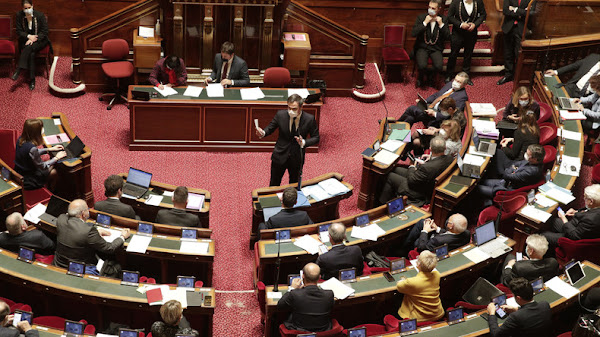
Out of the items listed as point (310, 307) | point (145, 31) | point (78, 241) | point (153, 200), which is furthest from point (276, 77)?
point (310, 307)

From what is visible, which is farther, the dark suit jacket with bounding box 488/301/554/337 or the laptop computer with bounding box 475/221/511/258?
the laptop computer with bounding box 475/221/511/258

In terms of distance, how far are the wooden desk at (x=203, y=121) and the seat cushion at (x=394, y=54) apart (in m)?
2.36

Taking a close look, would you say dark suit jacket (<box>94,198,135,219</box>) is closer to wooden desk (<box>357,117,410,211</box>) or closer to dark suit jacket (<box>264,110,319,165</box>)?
dark suit jacket (<box>264,110,319,165</box>)

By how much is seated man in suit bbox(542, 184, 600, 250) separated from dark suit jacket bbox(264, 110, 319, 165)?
2678 mm

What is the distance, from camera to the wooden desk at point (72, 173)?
27.2ft

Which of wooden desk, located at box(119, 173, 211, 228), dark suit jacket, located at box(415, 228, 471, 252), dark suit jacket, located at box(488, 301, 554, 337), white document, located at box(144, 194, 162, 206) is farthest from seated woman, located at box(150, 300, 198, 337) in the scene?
dark suit jacket, located at box(415, 228, 471, 252)

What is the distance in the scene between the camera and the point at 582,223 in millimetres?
7199

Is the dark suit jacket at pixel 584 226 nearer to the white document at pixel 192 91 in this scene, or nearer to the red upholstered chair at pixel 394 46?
the white document at pixel 192 91

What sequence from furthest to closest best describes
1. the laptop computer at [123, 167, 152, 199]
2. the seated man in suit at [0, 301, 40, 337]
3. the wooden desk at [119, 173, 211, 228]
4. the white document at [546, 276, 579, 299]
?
the laptop computer at [123, 167, 152, 199] → the wooden desk at [119, 173, 211, 228] → the white document at [546, 276, 579, 299] → the seated man in suit at [0, 301, 40, 337]

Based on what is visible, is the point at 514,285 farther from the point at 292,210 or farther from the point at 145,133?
the point at 145,133

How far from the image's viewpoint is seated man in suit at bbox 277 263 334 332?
605 centimetres

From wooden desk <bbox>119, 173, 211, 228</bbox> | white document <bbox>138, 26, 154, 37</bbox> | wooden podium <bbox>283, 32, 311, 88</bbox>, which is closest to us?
wooden desk <bbox>119, 173, 211, 228</bbox>

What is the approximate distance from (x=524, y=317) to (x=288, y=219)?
8.10ft

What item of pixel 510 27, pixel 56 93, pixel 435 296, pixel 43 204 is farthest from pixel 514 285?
pixel 56 93
